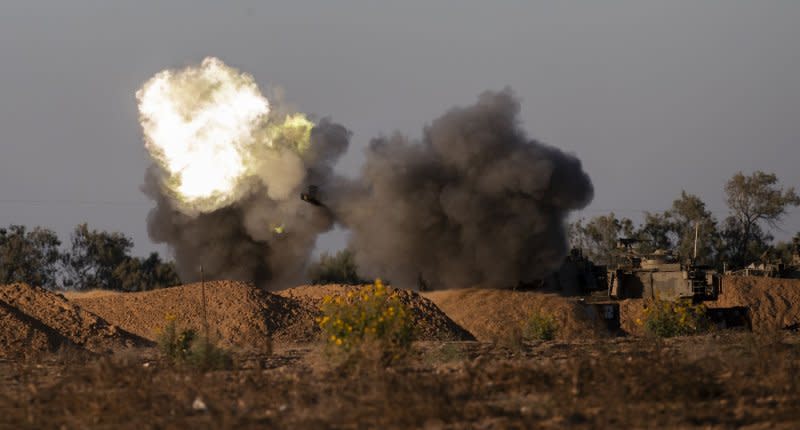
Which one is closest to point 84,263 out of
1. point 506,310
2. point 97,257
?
point 97,257

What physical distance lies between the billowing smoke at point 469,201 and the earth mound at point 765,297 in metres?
7.58

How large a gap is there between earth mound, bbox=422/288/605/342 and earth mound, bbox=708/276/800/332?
800 centimetres

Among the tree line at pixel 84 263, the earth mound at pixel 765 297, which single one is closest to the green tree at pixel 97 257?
the tree line at pixel 84 263

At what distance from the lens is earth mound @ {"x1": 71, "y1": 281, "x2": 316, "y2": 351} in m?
31.6

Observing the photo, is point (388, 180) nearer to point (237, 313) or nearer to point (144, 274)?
point (237, 313)

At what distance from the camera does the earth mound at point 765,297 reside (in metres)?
45.5

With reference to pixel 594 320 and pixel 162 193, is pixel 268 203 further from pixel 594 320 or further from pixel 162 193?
pixel 594 320

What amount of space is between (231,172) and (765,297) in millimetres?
21743

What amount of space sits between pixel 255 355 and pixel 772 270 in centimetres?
3359

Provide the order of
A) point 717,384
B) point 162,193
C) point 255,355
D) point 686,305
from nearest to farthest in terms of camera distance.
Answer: point 717,384
point 255,355
point 686,305
point 162,193

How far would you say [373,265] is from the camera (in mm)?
44562

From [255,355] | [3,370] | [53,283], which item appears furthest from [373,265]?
[53,283]

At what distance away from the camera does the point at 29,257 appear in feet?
236

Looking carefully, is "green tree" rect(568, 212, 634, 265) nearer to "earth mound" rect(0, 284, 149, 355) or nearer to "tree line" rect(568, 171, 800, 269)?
"tree line" rect(568, 171, 800, 269)
